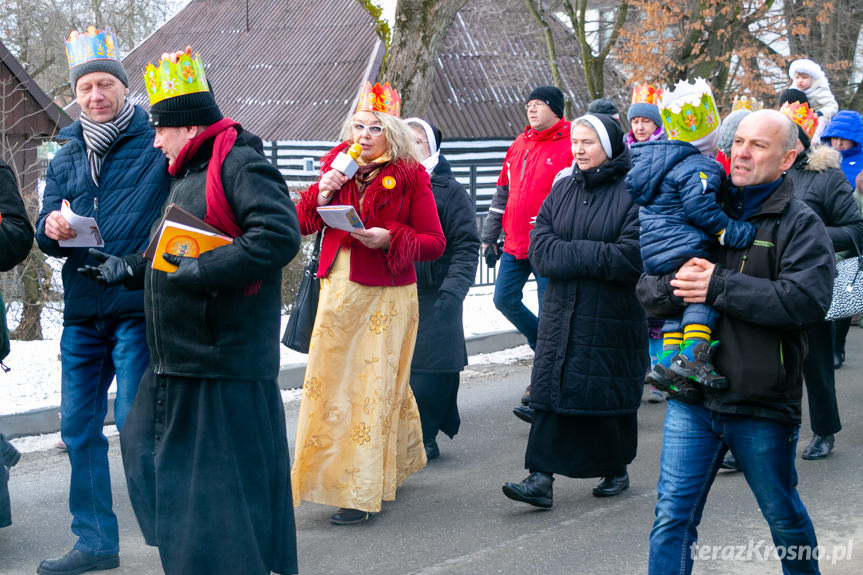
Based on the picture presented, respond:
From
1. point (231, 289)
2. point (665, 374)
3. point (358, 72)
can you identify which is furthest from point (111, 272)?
point (358, 72)

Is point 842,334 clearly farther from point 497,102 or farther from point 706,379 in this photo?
point 497,102

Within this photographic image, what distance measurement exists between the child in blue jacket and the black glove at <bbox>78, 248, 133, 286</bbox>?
1.94 metres

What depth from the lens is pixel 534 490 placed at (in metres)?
5.46

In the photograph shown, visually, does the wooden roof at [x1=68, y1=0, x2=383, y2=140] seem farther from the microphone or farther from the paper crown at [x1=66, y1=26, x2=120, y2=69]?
the paper crown at [x1=66, y1=26, x2=120, y2=69]

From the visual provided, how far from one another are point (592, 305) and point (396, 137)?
1.29 meters

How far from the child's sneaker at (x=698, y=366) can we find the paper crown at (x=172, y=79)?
200 centimetres

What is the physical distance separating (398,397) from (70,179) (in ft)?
6.21

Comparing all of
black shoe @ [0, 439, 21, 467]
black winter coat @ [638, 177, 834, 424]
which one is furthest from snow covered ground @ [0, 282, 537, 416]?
black winter coat @ [638, 177, 834, 424]

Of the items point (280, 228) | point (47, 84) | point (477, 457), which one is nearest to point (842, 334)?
point (477, 457)

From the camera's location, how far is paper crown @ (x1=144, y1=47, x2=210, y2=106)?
398cm

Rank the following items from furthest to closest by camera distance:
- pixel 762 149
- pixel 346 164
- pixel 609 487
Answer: pixel 609 487
pixel 346 164
pixel 762 149

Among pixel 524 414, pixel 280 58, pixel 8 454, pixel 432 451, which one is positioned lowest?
pixel 432 451

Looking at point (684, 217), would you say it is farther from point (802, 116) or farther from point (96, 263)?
point (802, 116)

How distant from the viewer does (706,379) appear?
3625 mm
